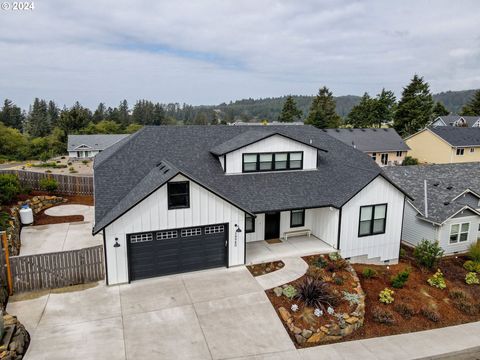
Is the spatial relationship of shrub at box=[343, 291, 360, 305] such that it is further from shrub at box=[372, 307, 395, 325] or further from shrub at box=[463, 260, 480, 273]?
shrub at box=[463, 260, 480, 273]

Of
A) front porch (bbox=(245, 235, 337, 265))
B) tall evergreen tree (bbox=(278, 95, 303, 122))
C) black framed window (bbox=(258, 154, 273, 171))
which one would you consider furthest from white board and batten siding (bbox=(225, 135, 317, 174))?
tall evergreen tree (bbox=(278, 95, 303, 122))

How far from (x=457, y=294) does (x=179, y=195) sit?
498 inches

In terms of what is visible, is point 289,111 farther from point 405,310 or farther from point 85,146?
point 405,310

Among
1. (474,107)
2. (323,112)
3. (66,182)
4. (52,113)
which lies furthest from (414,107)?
(52,113)

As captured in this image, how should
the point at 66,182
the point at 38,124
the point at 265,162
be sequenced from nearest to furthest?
the point at 265,162
the point at 66,182
the point at 38,124

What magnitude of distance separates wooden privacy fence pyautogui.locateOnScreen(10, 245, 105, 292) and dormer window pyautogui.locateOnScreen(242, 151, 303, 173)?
838 centimetres

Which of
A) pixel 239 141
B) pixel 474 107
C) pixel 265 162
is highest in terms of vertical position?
pixel 474 107

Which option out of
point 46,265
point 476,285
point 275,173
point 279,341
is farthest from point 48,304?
point 476,285

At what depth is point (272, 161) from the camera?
1889cm

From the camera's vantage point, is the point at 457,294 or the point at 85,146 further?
the point at 85,146

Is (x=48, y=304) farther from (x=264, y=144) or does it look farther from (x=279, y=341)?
(x=264, y=144)

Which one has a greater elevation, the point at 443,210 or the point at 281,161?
the point at 281,161

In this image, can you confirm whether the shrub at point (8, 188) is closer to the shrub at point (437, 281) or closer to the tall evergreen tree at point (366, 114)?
the shrub at point (437, 281)

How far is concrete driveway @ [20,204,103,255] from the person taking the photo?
17156mm
